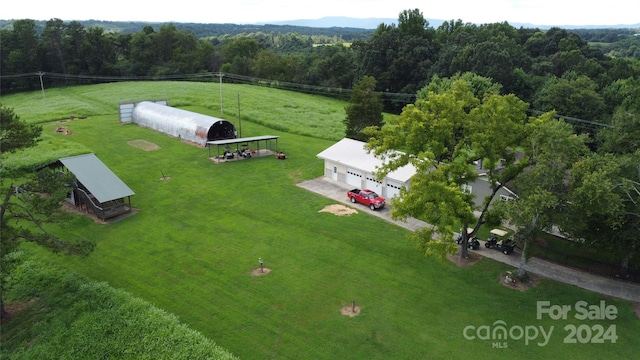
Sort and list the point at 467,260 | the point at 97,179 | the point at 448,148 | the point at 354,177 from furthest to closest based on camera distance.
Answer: the point at 354,177 < the point at 97,179 < the point at 448,148 < the point at 467,260

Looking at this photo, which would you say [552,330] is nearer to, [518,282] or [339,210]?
[518,282]

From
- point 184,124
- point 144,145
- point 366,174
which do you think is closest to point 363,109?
point 366,174

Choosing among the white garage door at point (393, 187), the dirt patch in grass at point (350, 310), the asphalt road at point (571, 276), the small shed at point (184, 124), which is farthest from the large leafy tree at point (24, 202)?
the small shed at point (184, 124)

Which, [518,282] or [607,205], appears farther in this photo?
[518,282]

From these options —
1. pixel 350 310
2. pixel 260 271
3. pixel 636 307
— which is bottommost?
pixel 636 307

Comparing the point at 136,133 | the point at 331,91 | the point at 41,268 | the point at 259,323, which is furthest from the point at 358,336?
the point at 331,91

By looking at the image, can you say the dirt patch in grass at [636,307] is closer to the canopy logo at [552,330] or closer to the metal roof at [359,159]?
the canopy logo at [552,330]
